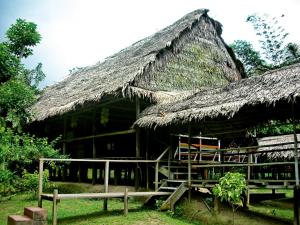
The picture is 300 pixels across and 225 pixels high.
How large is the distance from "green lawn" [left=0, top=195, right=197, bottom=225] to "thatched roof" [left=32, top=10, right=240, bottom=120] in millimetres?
3334

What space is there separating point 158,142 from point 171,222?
4553mm

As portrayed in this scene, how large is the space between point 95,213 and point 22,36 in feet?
44.9

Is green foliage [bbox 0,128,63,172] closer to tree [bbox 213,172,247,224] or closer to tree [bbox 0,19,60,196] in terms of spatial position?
tree [bbox 0,19,60,196]

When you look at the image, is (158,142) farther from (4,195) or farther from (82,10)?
(82,10)

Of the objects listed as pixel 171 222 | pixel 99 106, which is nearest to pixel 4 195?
pixel 99 106

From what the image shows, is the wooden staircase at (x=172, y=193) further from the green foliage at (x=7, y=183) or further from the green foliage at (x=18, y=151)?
the green foliage at (x=18, y=151)

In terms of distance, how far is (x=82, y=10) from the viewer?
24672mm

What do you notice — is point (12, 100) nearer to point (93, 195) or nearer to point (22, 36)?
point (93, 195)

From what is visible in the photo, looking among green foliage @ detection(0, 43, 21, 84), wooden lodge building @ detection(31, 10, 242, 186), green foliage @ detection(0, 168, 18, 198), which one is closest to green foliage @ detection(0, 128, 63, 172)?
green foliage @ detection(0, 168, 18, 198)

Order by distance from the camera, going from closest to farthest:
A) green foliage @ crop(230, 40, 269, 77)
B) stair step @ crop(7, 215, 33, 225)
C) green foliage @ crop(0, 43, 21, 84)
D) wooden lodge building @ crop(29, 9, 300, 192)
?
stair step @ crop(7, 215, 33, 225)
wooden lodge building @ crop(29, 9, 300, 192)
green foliage @ crop(0, 43, 21, 84)
green foliage @ crop(230, 40, 269, 77)

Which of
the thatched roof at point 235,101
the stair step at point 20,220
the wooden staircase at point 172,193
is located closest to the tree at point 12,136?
the stair step at point 20,220

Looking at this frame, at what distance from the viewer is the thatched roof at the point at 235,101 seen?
7.73 m

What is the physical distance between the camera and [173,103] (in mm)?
10906

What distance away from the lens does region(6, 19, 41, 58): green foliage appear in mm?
19469
